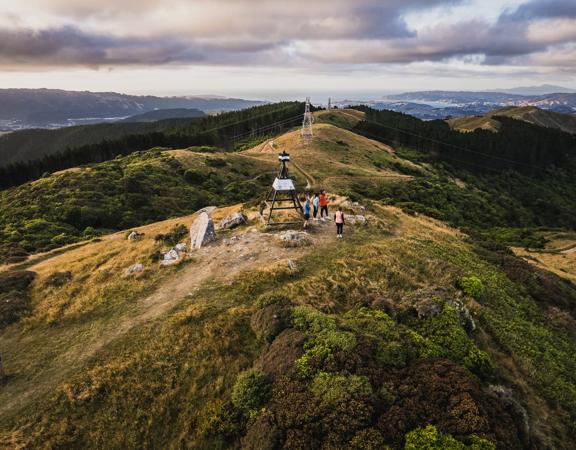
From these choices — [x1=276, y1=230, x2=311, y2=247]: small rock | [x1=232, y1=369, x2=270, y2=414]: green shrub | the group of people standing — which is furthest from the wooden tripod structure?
[x1=232, y1=369, x2=270, y2=414]: green shrub

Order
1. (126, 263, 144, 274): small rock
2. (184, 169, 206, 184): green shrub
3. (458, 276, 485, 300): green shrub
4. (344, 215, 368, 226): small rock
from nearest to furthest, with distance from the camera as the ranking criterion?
(458, 276, 485, 300): green shrub → (126, 263, 144, 274): small rock → (344, 215, 368, 226): small rock → (184, 169, 206, 184): green shrub

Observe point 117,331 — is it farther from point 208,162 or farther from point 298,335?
point 208,162

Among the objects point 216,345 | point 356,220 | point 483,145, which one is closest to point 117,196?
point 356,220

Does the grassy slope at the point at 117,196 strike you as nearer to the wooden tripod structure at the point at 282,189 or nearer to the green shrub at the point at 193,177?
the green shrub at the point at 193,177

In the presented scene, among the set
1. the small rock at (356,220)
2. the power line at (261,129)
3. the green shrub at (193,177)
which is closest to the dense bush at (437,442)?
the small rock at (356,220)

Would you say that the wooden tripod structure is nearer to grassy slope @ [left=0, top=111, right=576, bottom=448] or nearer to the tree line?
grassy slope @ [left=0, top=111, right=576, bottom=448]

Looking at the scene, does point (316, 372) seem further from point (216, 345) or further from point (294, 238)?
point (294, 238)
